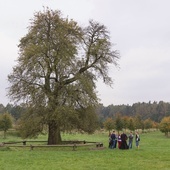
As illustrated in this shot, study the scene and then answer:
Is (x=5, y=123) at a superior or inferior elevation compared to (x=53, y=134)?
superior

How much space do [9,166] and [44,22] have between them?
19.1m

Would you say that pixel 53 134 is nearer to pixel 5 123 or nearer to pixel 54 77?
pixel 54 77

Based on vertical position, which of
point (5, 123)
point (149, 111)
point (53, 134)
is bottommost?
point (53, 134)

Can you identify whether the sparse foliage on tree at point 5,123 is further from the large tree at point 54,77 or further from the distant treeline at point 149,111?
the distant treeline at point 149,111

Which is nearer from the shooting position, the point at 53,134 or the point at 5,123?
the point at 53,134

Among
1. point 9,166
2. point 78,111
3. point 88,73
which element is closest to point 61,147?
point 78,111

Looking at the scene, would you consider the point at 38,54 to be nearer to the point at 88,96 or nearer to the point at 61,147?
the point at 88,96

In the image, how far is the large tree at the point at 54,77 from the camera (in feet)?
103

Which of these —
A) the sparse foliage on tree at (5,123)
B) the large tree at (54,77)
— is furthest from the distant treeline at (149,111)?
the large tree at (54,77)

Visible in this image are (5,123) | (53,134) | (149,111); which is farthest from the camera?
(149,111)

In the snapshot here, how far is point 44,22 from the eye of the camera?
3300 cm

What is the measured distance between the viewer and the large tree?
31.4m

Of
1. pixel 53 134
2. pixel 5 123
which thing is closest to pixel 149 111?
pixel 5 123

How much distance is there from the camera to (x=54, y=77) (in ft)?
108
